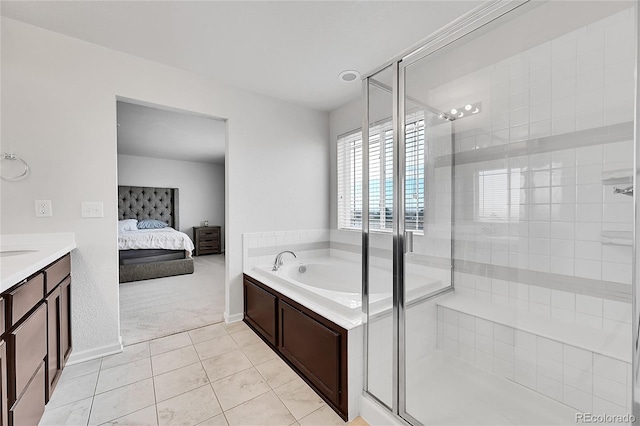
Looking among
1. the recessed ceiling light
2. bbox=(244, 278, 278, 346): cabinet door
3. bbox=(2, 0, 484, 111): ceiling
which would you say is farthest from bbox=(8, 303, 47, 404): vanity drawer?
the recessed ceiling light

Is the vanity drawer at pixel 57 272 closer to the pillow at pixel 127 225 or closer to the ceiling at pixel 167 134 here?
the ceiling at pixel 167 134

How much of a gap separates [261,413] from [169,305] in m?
2.21

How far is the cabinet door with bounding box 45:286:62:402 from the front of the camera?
1461 millimetres

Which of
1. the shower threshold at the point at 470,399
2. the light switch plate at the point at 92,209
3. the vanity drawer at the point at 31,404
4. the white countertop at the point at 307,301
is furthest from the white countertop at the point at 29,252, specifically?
the shower threshold at the point at 470,399

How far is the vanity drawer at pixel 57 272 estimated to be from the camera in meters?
1.46

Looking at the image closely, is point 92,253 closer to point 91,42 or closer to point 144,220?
point 91,42

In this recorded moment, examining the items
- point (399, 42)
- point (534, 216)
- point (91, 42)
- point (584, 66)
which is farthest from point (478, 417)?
point (91, 42)

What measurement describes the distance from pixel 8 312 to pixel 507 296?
2249 mm

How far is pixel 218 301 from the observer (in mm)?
3338

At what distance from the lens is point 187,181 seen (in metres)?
6.82

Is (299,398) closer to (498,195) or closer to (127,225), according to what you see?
A: (498,195)

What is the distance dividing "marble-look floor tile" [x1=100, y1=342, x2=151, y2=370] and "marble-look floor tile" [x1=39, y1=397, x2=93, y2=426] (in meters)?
0.41

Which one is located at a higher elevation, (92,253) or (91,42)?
(91,42)

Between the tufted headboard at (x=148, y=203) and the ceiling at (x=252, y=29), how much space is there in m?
4.80
